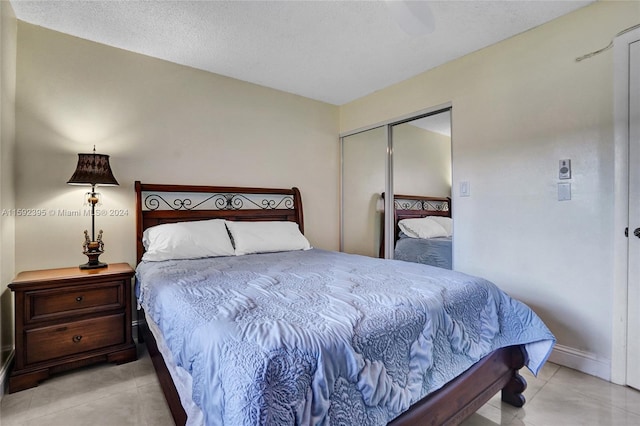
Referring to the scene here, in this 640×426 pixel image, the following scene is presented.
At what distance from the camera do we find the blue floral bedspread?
90 cm

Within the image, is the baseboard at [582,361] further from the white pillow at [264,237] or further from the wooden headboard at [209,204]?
the wooden headboard at [209,204]

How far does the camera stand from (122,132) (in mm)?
2693

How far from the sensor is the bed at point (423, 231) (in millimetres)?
3012

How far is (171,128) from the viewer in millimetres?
2922

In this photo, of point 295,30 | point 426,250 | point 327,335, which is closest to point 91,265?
point 327,335

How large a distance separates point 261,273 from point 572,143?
2.35 meters

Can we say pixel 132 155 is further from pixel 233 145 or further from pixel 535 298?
pixel 535 298

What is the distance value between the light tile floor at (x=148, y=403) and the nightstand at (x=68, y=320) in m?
0.11

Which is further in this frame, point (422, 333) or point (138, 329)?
point (138, 329)

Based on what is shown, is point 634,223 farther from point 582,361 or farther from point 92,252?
point 92,252

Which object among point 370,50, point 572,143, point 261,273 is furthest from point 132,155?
point 572,143

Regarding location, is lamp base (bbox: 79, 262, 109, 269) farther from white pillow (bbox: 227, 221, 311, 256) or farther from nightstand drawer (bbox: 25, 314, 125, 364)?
white pillow (bbox: 227, 221, 311, 256)

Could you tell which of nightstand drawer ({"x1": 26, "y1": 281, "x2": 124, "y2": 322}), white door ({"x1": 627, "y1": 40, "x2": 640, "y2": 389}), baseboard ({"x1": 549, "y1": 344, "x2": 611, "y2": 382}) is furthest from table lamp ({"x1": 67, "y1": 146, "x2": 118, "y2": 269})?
white door ({"x1": 627, "y1": 40, "x2": 640, "y2": 389})

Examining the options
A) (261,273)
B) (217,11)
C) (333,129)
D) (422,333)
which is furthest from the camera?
(333,129)
